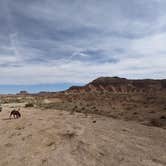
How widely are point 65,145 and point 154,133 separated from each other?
5.92 metres

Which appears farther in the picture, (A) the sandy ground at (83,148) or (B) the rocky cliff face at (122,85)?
(B) the rocky cliff face at (122,85)

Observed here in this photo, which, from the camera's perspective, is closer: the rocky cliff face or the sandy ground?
the sandy ground

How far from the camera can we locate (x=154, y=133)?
16250mm

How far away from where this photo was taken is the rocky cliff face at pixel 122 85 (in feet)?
503

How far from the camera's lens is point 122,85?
170750 mm

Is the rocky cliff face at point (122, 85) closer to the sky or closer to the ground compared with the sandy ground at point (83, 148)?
closer to the sky

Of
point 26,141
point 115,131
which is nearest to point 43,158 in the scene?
point 26,141

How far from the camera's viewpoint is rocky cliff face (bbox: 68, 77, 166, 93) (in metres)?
153

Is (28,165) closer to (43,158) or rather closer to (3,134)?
(43,158)

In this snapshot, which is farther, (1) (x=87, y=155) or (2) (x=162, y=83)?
(2) (x=162, y=83)

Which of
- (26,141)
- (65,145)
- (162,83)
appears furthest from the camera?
(162,83)

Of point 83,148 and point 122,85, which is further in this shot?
point 122,85

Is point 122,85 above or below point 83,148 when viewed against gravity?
above

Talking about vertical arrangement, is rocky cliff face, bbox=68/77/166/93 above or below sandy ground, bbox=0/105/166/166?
above
